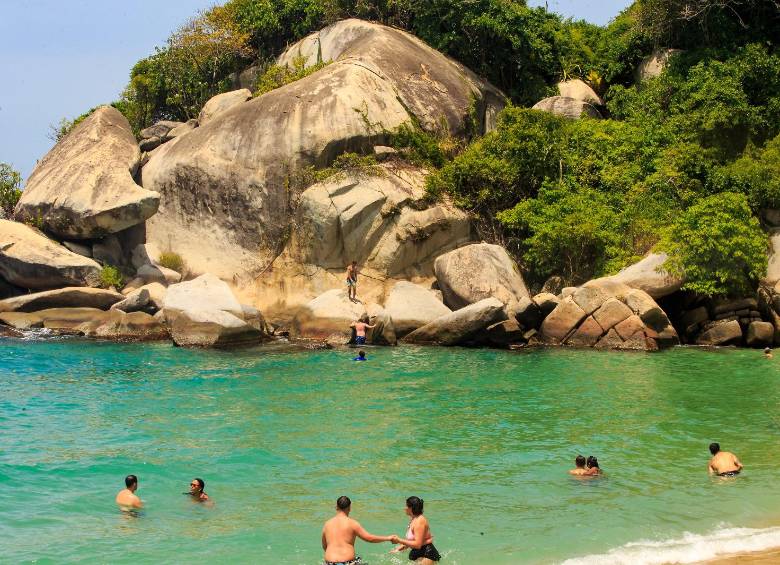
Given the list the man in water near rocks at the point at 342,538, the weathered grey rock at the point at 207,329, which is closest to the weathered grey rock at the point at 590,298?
the weathered grey rock at the point at 207,329

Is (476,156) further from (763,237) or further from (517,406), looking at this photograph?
(517,406)

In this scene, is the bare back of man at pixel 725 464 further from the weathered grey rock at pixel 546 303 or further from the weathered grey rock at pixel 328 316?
the weathered grey rock at pixel 328 316

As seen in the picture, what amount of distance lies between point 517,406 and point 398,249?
11907 mm

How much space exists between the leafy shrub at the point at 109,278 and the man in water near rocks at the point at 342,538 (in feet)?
72.4

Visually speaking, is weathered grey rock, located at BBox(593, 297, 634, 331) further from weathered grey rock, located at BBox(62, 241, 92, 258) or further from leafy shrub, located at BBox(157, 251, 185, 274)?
weathered grey rock, located at BBox(62, 241, 92, 258)

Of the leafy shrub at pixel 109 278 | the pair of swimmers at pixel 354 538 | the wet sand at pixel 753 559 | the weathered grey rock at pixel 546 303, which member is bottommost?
the wet sand at pixel 753 559

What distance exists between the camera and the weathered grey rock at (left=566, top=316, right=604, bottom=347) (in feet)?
81.7

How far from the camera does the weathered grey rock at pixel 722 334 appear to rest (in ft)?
82.8

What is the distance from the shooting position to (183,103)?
40.9 m

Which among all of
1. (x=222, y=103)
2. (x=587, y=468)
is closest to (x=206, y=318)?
(x=222, y=103)

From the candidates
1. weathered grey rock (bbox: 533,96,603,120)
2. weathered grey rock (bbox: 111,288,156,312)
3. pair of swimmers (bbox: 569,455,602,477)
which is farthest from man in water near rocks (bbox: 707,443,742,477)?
weathered grey rock (bbox: 533,96,603,120)

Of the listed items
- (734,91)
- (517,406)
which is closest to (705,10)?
(734,91)

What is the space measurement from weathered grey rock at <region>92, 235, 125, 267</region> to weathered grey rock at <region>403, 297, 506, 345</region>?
41.3 ft

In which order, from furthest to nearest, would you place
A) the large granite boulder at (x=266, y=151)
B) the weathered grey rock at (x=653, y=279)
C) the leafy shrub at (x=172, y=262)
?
1. the leafy shrub at (x=172, y=262)
2. the large granite boulder at (x=266, y=151)
3. the weathered grey rock at (x=653, y=279)
